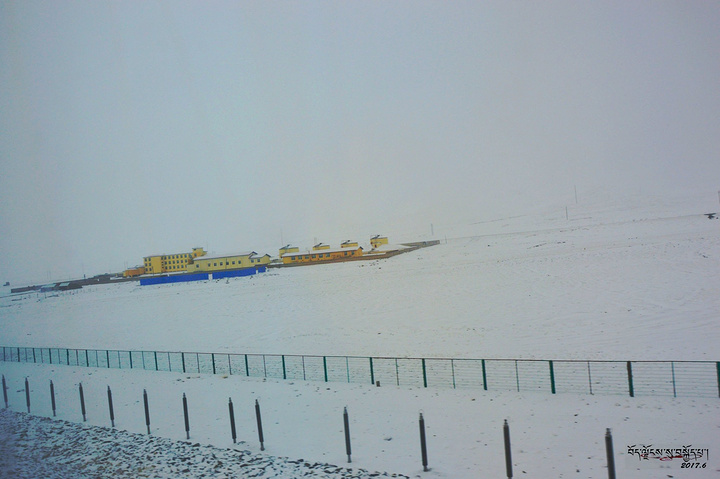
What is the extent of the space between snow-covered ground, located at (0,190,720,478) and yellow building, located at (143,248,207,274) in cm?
5705

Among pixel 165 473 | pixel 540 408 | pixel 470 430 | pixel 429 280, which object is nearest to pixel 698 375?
pixel 540 408

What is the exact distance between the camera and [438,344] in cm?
2184

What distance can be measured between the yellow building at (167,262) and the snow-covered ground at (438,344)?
A: 187ft

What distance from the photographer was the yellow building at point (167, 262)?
356ft

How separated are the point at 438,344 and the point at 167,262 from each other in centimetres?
10392

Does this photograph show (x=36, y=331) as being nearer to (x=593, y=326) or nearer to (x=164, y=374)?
(x=164, y=374)

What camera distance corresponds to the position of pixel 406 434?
10.6 meters

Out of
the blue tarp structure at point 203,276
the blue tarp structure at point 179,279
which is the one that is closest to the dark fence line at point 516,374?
the blue tarp structure at point 203,276

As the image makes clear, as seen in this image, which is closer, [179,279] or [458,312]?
[458,312]

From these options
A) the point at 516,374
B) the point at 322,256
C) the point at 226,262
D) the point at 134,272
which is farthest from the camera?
the point at 134,272

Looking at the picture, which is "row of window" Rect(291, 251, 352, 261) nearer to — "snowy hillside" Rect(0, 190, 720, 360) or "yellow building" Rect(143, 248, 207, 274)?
"snowy hillside" Rect(0, 190, 720, 360)

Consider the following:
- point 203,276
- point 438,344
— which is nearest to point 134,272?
point 203,276

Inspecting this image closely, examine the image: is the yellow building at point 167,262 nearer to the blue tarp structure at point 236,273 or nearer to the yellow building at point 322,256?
the yellow building at point 322,256

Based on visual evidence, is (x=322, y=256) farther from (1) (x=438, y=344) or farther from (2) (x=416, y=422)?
(2) (x=416, y=422)
